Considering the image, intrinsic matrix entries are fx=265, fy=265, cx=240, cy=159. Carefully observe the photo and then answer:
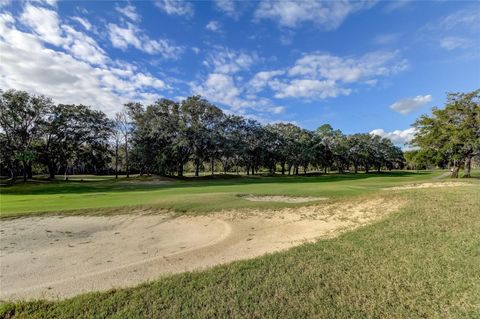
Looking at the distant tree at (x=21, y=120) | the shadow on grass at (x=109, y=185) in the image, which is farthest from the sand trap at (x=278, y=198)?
the distant tree at (x=21, y=120)

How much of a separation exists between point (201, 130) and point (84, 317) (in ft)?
139

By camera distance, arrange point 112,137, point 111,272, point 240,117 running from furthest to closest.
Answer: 1. point 240,117
2. point 112,137
3. point 111,272

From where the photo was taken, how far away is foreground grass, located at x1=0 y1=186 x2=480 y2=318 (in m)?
3.80

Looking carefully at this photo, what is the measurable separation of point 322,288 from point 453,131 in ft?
115

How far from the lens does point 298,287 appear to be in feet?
14.5

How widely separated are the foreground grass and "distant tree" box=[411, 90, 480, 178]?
30.6 metres


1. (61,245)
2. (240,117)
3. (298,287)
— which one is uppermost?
(240,117)

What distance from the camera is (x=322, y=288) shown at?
4352 millimetres

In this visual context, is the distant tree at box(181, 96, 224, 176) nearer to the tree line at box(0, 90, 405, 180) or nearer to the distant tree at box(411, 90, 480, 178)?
the tree line at box(0, 90, 405, 180)

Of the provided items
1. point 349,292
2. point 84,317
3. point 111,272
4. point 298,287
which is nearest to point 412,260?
point 349,292

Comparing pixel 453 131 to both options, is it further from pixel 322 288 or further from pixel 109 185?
pixel 109 185

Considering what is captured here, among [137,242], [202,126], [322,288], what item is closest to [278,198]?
[137,242]

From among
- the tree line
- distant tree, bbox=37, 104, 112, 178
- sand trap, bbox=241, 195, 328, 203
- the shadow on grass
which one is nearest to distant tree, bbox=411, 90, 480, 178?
the shadow on grass

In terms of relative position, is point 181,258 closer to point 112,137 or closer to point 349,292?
point 349,292
